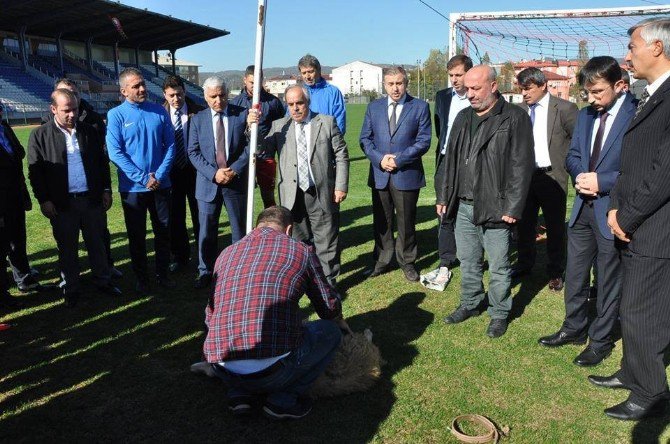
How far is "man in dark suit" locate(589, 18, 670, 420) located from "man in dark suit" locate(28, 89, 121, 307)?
4613 mm

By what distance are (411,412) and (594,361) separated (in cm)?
159

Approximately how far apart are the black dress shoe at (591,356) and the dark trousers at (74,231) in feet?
15.0

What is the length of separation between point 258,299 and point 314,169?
2.46 m

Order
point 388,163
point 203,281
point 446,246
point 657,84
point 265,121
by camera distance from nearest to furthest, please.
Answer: point 657,84 < point 388,163 < point 203,281 < point 446,246 < point 265,121

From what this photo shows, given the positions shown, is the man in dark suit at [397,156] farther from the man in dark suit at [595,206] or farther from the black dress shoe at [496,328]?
the man in dark suit at [595,206]

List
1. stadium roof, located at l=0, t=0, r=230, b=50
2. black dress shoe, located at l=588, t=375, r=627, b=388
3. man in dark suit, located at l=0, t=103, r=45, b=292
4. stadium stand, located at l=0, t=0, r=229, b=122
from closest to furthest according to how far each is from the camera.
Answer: black dress shoe, located at l=588, t=375, r=627, b=388, man in dark suit, located at l=0, t=103, r=45, b=292, stadium roof, located at l=0, t=0, r=230, b=50, stadium stand, located at l=0, t=0, r=229, b=122

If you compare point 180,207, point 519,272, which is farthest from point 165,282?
point 519,272

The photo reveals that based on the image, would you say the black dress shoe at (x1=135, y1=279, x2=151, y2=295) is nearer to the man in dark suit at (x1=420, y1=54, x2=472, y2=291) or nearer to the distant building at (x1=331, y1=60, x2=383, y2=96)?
the man in dark suit at (x1=420, y1=54, x2=472, y2=291)

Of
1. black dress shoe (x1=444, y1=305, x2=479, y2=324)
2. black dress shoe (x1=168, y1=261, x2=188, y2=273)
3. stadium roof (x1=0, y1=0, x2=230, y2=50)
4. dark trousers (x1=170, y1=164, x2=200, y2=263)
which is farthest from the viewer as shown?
stadium roof (x1=0, y1=0, x2=230, y2=50)

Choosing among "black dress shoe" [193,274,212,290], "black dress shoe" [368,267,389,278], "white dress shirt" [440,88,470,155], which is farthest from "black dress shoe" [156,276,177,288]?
"white dress shirt" [440,88,470,155]

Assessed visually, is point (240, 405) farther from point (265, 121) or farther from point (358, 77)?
point (358, 77)

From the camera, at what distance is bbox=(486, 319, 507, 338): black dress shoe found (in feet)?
14.7

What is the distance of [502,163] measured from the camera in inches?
167

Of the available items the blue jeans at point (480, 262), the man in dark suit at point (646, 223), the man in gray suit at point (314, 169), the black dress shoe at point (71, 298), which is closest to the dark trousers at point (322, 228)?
the man in gray suit at point (314, 169)
